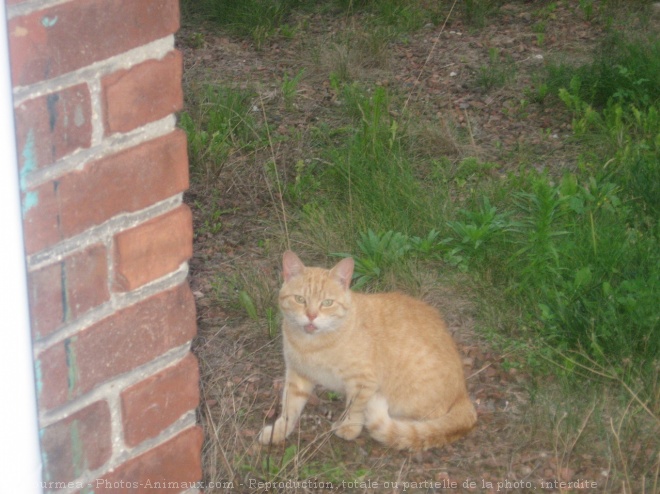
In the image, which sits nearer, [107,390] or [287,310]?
[107,390]

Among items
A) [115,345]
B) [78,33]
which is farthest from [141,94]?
[115,345]

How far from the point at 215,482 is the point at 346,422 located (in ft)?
2.58

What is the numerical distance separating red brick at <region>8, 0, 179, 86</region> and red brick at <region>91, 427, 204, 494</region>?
0.78 m

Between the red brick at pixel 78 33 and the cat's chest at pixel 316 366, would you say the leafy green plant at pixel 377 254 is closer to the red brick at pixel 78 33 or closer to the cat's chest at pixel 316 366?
the cat's chest at pixel 316 366

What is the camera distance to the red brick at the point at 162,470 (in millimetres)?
1743

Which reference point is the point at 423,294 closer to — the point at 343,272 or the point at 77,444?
the point at 343,272

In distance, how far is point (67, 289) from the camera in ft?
4.99

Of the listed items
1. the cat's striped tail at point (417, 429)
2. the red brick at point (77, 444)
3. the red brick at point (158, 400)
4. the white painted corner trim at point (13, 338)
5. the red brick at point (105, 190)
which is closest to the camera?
the white painted corner trim at point (13, 338)

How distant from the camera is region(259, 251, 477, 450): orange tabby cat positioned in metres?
3.77

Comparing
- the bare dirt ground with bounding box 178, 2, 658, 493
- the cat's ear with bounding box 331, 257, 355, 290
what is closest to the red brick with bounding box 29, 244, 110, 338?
the bare dirt ground with bounding box 178, 2, 658, 493

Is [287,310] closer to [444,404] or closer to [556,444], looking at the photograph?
[444,404]

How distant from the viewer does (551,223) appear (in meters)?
4.70

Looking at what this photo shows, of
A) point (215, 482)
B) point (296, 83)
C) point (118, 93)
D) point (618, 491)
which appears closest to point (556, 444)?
point (618, 491)

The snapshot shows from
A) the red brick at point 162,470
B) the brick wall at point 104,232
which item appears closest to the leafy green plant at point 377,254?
the red brick at point 162,470
